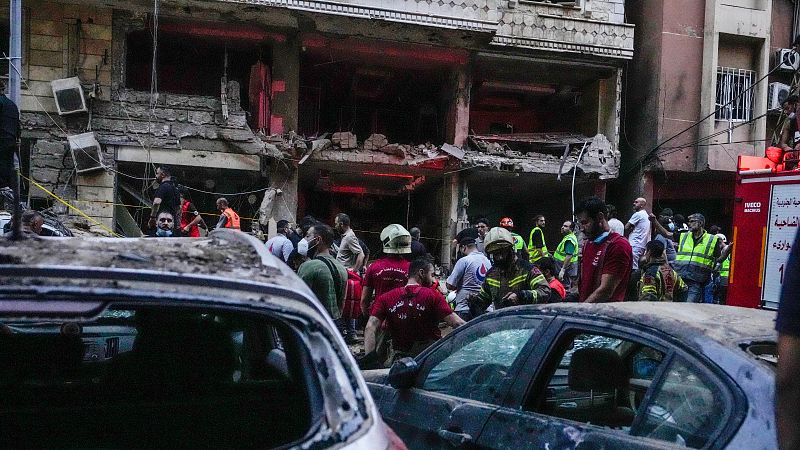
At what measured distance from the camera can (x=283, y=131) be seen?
49.8 ft

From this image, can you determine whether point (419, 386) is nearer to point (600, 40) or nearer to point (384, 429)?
point (384, 429)

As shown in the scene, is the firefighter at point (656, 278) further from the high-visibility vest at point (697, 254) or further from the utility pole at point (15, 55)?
the utility pole at point (15, 55)

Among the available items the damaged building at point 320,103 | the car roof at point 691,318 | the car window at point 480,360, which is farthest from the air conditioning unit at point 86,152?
the car roof at point 691,318

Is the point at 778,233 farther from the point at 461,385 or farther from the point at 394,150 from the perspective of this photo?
the point at 394,150

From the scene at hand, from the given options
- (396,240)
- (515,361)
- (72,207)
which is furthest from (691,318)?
(72,207)

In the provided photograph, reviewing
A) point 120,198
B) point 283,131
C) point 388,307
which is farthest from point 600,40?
point 388,307

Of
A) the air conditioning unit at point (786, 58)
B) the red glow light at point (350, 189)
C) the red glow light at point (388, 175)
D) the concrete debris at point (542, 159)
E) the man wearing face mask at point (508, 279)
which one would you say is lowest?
the man wearing face mask at point (508, 279)

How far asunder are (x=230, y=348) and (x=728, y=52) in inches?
750

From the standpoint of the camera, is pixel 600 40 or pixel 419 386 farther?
pixel 600 40

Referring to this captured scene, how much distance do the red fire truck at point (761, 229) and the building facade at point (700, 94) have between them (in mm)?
9592

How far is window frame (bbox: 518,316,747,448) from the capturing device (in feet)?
7.02

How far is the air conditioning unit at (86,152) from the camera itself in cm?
1339

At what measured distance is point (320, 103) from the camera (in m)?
19.1

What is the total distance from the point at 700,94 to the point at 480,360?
16.8 meters
